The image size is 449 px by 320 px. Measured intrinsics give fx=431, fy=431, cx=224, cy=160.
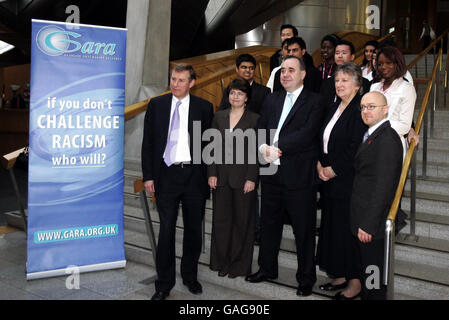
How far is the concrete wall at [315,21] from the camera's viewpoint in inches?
538

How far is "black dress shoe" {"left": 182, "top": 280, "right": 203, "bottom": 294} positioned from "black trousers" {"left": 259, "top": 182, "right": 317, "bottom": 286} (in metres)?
0.51

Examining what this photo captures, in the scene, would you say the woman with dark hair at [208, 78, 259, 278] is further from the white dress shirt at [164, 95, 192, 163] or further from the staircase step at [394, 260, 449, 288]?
the staircase step at [394, 260, 449, 288]

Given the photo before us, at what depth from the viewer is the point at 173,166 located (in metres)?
2.83

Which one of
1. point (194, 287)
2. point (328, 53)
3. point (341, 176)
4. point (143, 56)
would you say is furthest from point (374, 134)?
point (143, 56)

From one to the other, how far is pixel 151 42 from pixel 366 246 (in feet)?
16.3

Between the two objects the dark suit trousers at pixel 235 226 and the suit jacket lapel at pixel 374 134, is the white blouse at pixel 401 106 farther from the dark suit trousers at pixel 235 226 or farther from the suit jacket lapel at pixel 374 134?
the dark suit trousers at pixel 235 226

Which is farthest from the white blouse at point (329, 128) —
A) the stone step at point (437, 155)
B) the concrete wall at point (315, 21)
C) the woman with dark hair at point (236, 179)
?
the concrete wall at point (315, 21)

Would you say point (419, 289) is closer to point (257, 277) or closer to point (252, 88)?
point (257, 277)

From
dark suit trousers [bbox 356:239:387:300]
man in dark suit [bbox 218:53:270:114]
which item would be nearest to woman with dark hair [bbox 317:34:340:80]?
man in dark suit [bbox 218:53:270:114]

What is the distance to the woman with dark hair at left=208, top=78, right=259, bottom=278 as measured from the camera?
2951mm

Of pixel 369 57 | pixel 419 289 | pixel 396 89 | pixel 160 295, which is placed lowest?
pixel 160 295

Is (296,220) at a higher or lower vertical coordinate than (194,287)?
higher

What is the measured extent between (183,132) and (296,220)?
938 mm
